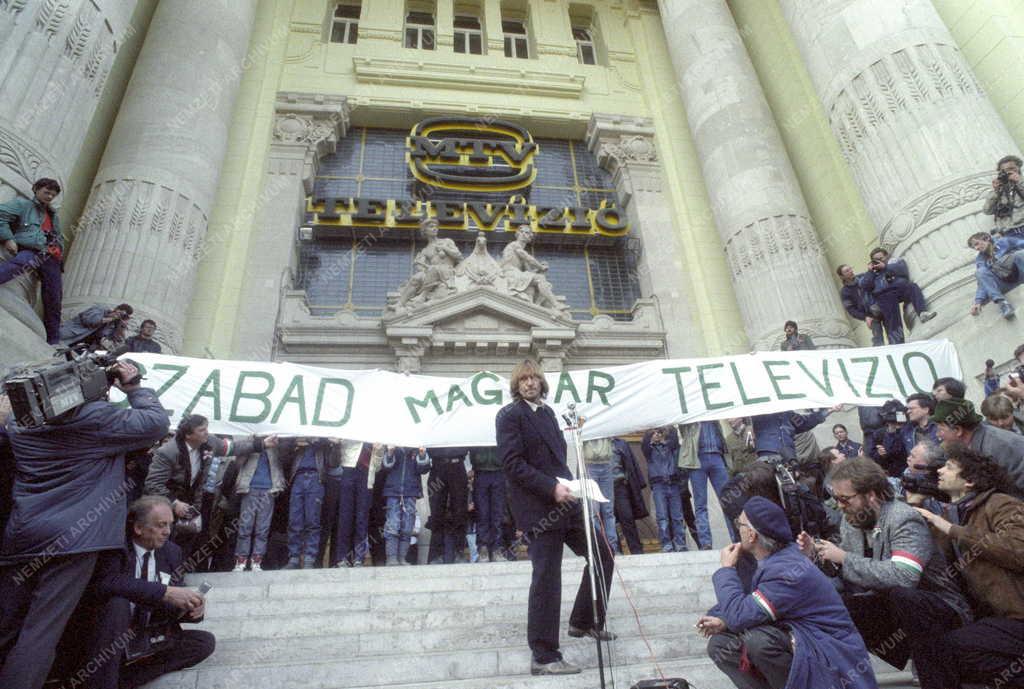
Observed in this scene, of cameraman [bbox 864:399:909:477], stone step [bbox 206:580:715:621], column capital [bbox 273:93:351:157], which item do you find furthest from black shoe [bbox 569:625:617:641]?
column capital [bbox 273:93:351:157]

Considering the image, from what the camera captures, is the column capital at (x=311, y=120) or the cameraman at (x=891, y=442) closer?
the cameraman at (x=891, y=442)

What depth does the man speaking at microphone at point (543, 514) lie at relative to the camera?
3824mm

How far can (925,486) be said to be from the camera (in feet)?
13.1

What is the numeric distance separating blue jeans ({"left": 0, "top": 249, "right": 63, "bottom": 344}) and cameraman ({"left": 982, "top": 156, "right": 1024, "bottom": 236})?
11.9m

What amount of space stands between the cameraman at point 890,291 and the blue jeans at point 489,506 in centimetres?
650

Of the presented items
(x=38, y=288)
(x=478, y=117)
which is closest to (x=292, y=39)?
(x=478, y=117)

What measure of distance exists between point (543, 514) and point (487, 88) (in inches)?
637

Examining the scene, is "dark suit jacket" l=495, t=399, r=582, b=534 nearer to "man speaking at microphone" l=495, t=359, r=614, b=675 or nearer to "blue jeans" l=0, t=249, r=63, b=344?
"man speaking at microphone" l=495, t=359, r=614, b=675

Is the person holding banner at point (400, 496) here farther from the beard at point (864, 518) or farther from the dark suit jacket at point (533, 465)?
the beard at point (864, 518)

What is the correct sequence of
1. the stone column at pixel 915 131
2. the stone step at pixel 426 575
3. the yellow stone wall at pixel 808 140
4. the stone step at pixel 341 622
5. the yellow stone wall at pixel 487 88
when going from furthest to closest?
the yellow stone wall at pixel 487 88 < the yellow stone wall at pixel 808 140 < the stone column at pixel 915 131 < the stone step at pixel 426 575 < the stone step at pixel 341 622

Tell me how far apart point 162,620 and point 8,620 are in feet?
2.76

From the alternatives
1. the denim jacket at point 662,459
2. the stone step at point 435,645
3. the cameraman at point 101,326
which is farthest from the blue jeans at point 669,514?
the cameraman at point 101,326

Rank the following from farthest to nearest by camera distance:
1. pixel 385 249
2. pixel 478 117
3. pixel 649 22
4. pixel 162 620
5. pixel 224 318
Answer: pixel 649 22, pixel 478 117, pixel 385 249, pixel 224 318, pixel 162 620

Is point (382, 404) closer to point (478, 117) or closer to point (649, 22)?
point (478, 117)
